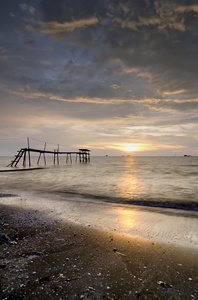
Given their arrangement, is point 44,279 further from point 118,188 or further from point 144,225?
point 118,188

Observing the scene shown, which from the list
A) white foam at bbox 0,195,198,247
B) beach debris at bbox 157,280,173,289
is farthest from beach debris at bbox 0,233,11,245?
beach debris at bbox 157,280,173,289

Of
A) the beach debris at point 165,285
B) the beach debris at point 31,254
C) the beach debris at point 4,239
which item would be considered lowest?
the beach debris at point 165,285

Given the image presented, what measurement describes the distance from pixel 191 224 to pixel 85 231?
4150 millimetres

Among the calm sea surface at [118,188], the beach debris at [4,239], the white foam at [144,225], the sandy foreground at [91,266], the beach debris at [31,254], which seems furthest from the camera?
the calm sea surface at [118,188]

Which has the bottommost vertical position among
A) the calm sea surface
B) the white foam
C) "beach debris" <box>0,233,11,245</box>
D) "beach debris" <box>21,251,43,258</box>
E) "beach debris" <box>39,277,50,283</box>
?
the calm sea surface

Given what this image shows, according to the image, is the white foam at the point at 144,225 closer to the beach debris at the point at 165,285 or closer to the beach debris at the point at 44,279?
the beach debris at the point at 165,285

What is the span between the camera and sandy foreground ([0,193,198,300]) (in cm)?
274

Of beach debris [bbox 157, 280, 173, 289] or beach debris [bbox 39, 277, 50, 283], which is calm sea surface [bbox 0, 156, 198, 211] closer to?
beach debris [bbox 157, 280, 173, 289]

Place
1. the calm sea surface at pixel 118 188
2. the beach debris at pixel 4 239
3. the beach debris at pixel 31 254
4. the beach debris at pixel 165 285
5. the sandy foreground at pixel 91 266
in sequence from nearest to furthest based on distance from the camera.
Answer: the sandy foreground at pixel 91 266
the beach debris at pixel 165 285
the beach debris at pixel 31 254
the beach debris at pixel 4 239
the calm sea surface at pixel 118 188

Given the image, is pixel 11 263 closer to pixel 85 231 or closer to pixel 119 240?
pixel 85 231

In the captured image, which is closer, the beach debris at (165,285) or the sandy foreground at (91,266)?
the sandy foreground at (91,266)

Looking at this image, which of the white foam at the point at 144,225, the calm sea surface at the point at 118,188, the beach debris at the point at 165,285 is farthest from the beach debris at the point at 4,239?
the calm sea surface at the point at 118,188

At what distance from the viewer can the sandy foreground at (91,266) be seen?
8.98ft

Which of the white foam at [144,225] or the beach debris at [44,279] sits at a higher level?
the beach debris at [44,279]
